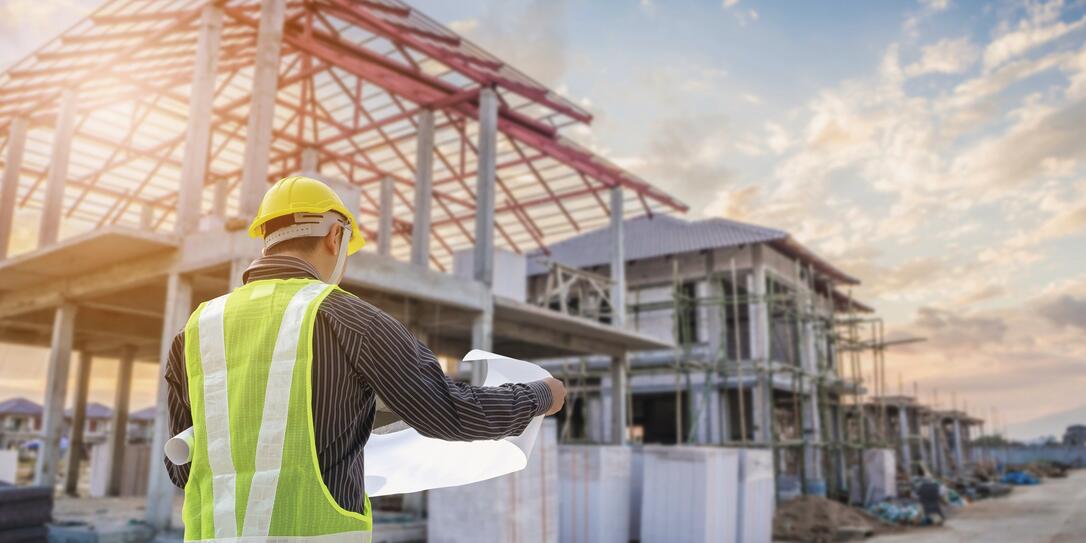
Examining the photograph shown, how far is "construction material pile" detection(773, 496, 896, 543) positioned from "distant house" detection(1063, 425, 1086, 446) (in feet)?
215

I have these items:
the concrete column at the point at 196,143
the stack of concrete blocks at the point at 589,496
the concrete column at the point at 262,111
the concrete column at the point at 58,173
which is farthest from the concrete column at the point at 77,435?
the stack of concrete blocks at the point at 589,496

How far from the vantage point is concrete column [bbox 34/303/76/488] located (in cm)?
1447

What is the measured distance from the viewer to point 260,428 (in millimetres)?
1705

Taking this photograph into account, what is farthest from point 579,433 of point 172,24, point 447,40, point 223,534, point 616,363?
point 223,534

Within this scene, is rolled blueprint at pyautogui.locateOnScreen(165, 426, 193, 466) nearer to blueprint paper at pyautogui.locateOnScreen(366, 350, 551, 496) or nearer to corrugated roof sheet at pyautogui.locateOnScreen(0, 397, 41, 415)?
blueprint paper at pyautogui.locateOnScreen(366, 350, 551, 496)

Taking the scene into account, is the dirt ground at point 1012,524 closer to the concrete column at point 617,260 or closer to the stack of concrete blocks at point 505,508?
the concrete column at point 617,260

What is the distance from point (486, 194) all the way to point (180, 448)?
44.0ft

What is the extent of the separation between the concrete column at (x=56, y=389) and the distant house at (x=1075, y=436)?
261ft

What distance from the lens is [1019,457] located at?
68062 millimetres

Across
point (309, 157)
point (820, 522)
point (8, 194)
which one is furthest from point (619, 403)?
point (8, 194)

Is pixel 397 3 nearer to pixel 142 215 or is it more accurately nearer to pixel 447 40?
pixel 447 40

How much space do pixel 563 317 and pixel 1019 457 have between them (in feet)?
218

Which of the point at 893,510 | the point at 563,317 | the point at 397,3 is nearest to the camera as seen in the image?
the point at 397,3

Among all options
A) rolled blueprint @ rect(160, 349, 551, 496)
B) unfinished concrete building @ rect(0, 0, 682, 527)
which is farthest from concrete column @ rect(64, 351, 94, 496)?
rolled blueprint @ rect(160, 349, 551, 496)
